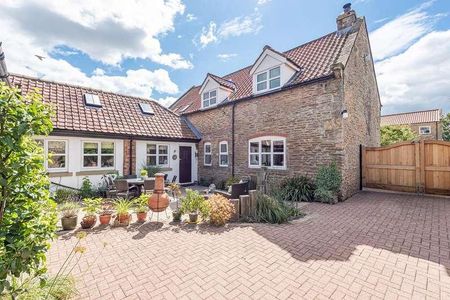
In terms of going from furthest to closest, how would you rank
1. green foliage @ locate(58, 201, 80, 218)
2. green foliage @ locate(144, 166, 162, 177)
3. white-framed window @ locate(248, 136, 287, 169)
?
green foliage @ locate(144, 166, 162, 177) → white-framed window @ locate(248, 136, 287, 169) → green foliage @ locate(58, 201, 80, 218)

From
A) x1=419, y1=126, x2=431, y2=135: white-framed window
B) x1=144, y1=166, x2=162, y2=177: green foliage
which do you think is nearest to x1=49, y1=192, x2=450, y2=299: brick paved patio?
x1=144, y1=166, x2=162, y2=177: green foliage

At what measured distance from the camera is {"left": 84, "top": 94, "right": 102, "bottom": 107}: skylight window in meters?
12.2

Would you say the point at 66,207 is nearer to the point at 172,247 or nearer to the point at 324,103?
the point at 172,247

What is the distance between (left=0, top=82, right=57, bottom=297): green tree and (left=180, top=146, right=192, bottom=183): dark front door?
40.7 ft

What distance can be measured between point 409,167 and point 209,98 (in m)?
12.0

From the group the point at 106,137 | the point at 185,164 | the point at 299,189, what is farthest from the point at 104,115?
the point at 299,189

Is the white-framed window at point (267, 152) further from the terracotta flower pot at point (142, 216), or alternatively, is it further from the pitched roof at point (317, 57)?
the terracotta flower pot at point (142, 216)

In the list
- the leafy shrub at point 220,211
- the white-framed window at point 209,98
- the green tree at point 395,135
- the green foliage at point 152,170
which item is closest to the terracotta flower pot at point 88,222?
the leafy shrub at point 220,211

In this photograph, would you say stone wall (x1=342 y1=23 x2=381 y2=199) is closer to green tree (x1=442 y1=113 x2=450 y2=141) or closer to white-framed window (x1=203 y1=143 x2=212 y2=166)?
white-framed window (x1=203 y1=143 x2=212 y2=166)

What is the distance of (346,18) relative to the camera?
11.5m

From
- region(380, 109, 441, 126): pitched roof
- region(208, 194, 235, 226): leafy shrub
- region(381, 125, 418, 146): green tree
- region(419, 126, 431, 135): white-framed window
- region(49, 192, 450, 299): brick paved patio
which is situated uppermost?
region(380, 109, 441, 126): pitched roof

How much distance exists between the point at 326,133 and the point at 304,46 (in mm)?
6952

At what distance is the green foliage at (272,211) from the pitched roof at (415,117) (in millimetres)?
39259

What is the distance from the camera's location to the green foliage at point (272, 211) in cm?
659
